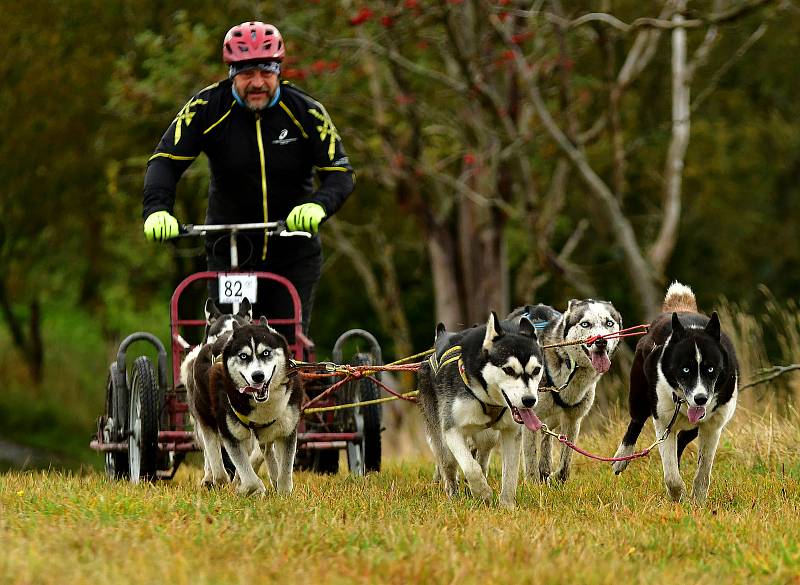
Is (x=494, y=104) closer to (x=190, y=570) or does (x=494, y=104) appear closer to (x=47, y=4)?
(x=47, y=4)

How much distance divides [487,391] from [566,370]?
173cm

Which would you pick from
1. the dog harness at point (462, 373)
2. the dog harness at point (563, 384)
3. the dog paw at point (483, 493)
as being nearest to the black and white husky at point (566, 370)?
the dog harness at point (563, 384)

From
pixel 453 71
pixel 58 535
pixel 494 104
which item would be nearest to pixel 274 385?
pixel 58 535

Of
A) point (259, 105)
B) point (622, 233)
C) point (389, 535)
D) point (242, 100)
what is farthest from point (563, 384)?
point (622, 233)

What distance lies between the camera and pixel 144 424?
363 inches

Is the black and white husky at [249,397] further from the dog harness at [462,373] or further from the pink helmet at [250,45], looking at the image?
the pink helmet at [250,45]

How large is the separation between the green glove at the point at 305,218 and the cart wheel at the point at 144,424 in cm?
134

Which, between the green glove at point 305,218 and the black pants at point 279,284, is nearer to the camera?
the green glove at point 305,218

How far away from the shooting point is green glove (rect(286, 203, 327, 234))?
9141 millimetres

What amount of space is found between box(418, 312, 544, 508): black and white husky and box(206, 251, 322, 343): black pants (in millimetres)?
1714

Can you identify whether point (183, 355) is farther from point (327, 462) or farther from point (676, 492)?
point (676, 492)

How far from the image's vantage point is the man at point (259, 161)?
9406mm

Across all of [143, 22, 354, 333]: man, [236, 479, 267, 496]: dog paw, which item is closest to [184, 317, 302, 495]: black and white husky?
[236, 479, 267, 496]: dog paw

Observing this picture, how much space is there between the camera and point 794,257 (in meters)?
34.5
